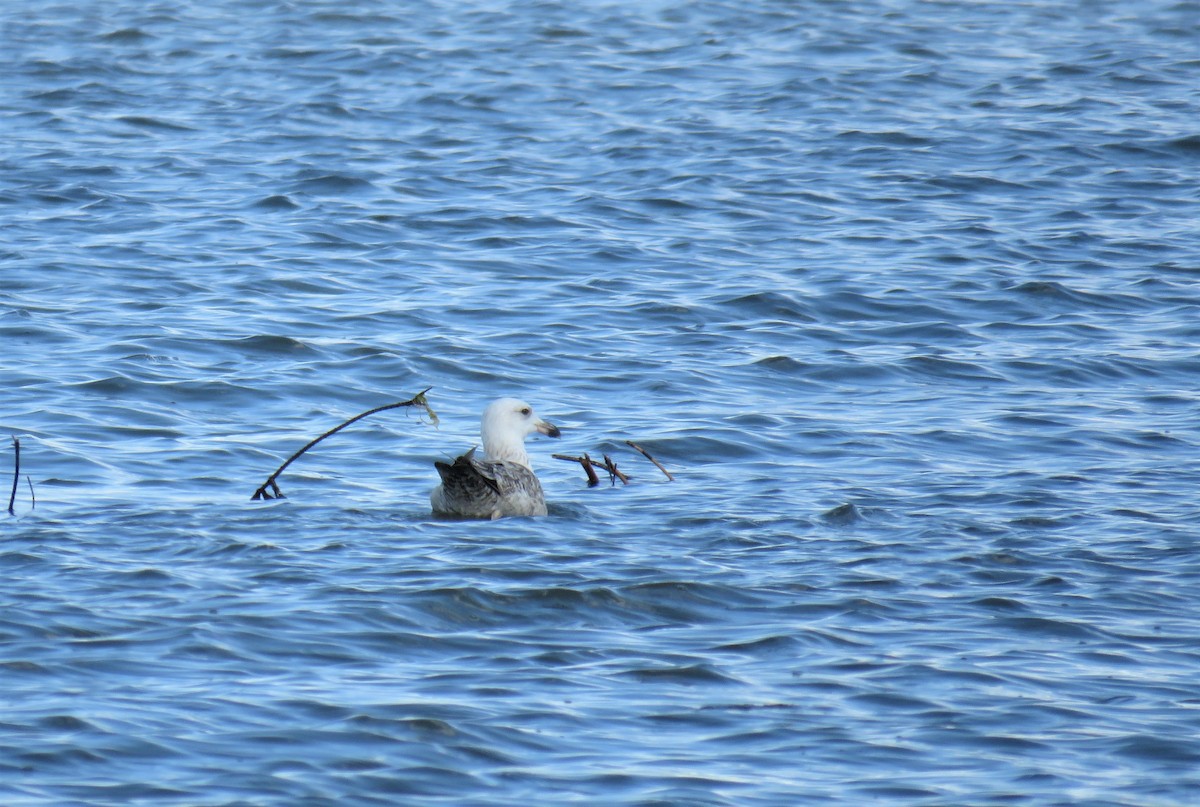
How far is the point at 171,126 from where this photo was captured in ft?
77.7

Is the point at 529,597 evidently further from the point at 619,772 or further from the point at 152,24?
the point at 152,24

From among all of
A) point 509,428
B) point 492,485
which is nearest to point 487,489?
point 492,485

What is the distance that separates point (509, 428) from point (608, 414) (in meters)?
1.71

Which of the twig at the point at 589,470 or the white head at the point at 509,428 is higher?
the white head at the point at 509,428

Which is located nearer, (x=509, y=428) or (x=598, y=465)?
(x=598, y=465)

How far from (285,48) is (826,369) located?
16.4 metres

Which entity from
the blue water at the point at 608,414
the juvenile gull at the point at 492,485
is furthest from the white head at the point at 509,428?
the blue water at the point at 608,414

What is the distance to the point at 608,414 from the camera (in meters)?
13.6

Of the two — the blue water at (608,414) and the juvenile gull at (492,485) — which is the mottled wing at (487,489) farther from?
the blue water at (608,414)

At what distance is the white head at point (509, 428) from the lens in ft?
38.9

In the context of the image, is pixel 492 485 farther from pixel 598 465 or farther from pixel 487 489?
pixel 598 465

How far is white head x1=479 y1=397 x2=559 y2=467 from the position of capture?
1184 centimetres

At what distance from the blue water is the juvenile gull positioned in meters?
0.23

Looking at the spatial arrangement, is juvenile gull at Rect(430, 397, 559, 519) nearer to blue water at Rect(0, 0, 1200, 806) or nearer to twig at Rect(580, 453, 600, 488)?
blue water at Rect(0, 0, 1200, 806)
